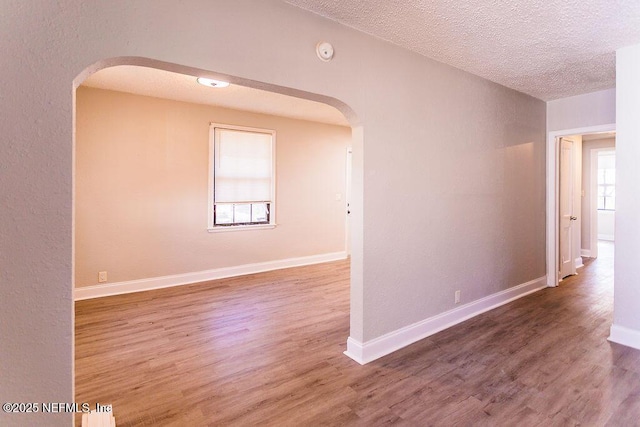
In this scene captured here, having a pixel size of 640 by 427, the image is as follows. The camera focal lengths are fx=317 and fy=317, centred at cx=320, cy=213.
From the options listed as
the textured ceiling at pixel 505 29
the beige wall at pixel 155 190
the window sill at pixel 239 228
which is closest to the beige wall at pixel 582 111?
the textured ceiling at pixel 505 29

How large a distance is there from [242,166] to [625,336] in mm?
4956

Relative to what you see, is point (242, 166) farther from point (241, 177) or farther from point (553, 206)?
point (553, 206)

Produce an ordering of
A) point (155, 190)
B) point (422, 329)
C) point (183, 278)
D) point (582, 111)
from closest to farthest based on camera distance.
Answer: point (422, 329) < point (582, 111) < point (155, 190) < point (183, 278)

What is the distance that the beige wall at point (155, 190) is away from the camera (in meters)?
4.02

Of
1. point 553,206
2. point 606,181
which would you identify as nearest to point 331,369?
point 553,206

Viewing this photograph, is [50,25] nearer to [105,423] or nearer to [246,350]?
[105,423]

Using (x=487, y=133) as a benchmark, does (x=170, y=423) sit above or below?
below

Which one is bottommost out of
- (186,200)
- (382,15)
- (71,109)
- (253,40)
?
(186,200)

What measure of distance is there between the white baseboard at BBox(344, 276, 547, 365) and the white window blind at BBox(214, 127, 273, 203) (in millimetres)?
3231

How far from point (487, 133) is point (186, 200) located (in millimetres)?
4058

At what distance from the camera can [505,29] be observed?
244cm

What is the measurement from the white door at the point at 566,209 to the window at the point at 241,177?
14.7 feet

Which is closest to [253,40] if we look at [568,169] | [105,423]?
[105,423]

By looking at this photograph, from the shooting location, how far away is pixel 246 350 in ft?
8.92
